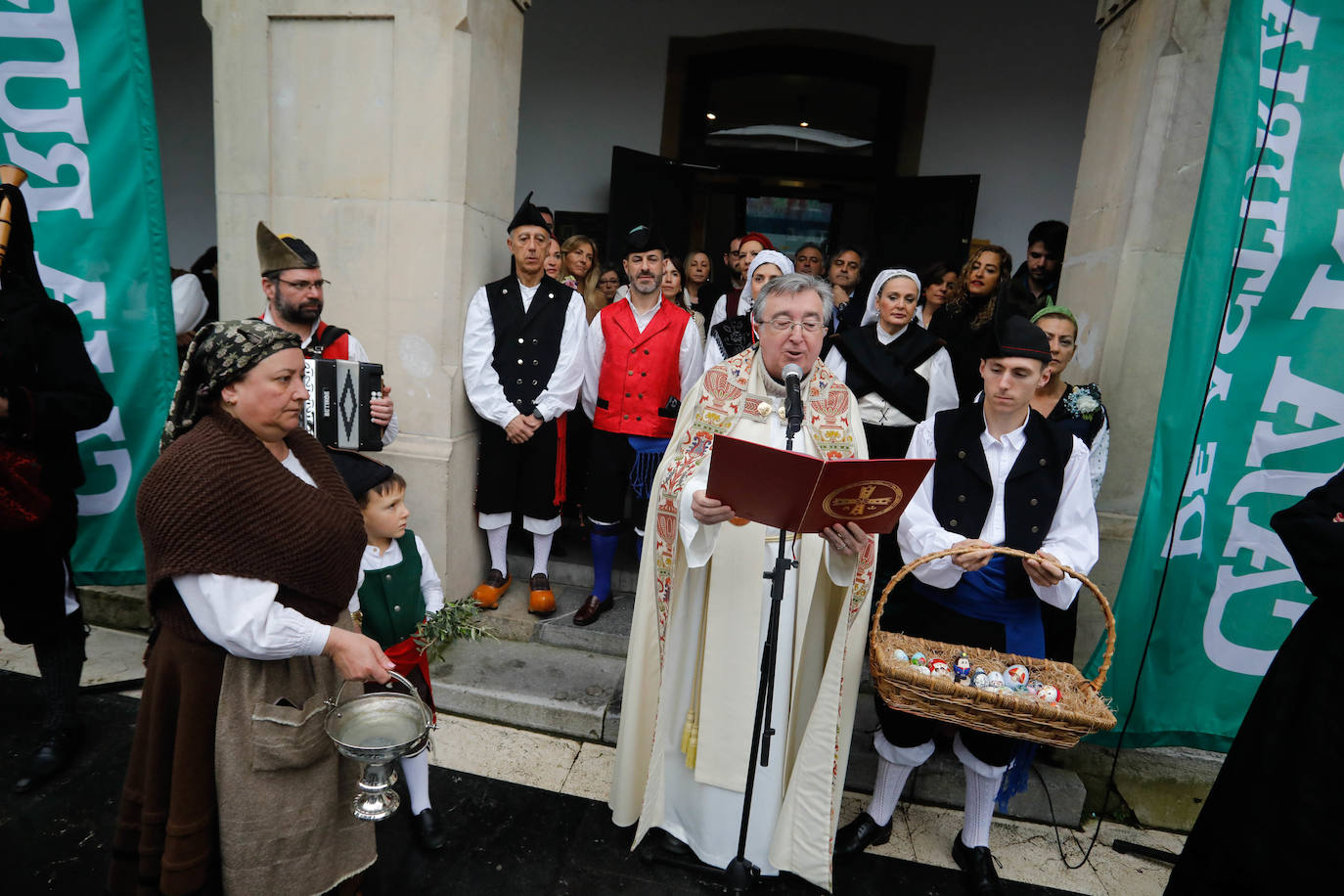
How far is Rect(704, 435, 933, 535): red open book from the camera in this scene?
1.78 m

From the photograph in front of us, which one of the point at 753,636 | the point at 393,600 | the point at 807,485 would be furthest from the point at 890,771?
the point at 393,600

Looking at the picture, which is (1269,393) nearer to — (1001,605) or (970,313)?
(1001,605)

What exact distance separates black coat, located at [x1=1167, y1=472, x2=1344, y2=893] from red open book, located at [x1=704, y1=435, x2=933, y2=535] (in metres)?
1.22

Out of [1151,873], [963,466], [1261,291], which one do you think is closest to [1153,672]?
[1151,873]

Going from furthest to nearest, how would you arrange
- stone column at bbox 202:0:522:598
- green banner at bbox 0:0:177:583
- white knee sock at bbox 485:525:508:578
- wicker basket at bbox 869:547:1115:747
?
1. white knee sock at bbox 485:525:508:578
2. stone column at bbox 202:0:522:598
3. green banner at bbox 0:0:177:583
4. wicker basket at bbox 869:547:1115:747

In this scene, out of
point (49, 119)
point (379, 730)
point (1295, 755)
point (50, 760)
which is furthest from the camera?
point (49, 119)

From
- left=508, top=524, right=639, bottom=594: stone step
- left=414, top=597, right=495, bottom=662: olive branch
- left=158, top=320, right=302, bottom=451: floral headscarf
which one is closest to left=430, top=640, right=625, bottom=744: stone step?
left=414, top=597, right=495, bottom=662: olive branch

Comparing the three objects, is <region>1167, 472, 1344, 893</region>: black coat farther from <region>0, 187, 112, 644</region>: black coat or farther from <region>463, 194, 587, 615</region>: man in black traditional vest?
<region>0, 187, 112, 644</region>: black coat

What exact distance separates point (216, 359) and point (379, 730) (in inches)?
41.1

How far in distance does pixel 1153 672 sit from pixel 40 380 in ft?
16.0

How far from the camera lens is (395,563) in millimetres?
2596

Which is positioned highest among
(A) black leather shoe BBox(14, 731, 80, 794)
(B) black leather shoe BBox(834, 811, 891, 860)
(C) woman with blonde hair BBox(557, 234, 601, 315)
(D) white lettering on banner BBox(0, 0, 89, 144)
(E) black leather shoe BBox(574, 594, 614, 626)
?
(D) white lettering on banner BBox(0, 0, 89, 144)

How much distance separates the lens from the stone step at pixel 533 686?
140 inches

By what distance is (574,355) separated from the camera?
13.8ft
